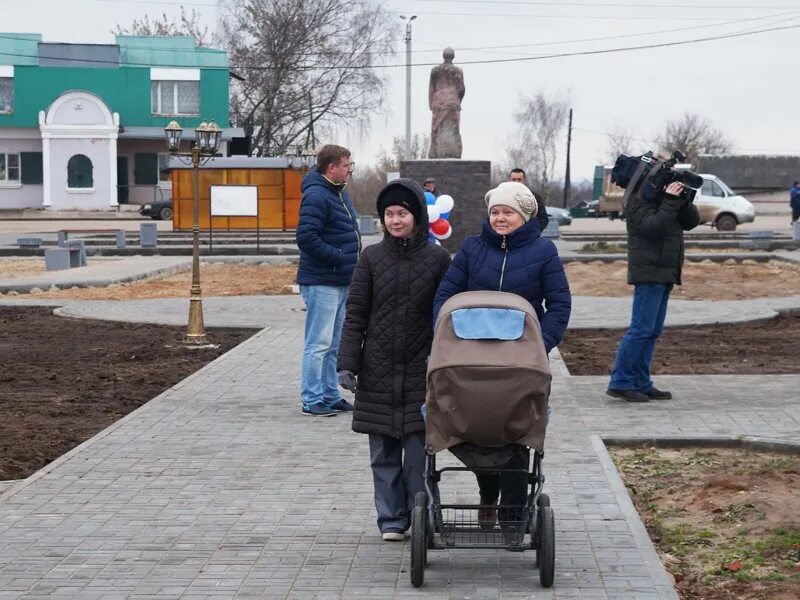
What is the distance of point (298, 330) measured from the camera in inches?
596

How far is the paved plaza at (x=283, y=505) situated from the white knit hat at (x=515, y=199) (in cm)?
151

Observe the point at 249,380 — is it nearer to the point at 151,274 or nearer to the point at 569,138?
the point at 151,274

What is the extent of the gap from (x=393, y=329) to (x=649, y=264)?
4.09 meters

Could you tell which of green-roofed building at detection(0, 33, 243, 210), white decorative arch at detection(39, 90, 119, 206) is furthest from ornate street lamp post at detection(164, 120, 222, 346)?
white decorative arch at detection(39, 90, 119, 206)

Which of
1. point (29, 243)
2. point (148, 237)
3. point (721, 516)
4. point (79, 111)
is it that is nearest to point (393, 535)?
point (721, 516)

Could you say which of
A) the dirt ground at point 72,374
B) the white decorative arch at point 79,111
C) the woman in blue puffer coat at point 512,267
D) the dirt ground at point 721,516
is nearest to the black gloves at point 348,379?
the woman in blue puffer coat at point 512,267

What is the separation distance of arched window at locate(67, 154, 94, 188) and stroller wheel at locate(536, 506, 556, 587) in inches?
2211

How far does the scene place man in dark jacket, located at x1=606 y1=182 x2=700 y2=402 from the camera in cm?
966

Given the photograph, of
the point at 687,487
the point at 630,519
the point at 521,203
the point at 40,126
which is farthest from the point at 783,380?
the point at 40,126

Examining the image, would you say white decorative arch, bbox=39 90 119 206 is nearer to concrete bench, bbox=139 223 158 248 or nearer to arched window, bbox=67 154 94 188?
arched window, bbox=67 154 94 188

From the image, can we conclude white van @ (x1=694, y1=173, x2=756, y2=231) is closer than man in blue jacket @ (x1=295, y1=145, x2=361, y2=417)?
No

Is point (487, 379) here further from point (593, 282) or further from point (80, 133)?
point (80, 133)

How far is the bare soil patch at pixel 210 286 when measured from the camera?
68.8ft

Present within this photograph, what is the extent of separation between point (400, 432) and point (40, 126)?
5616 cm
